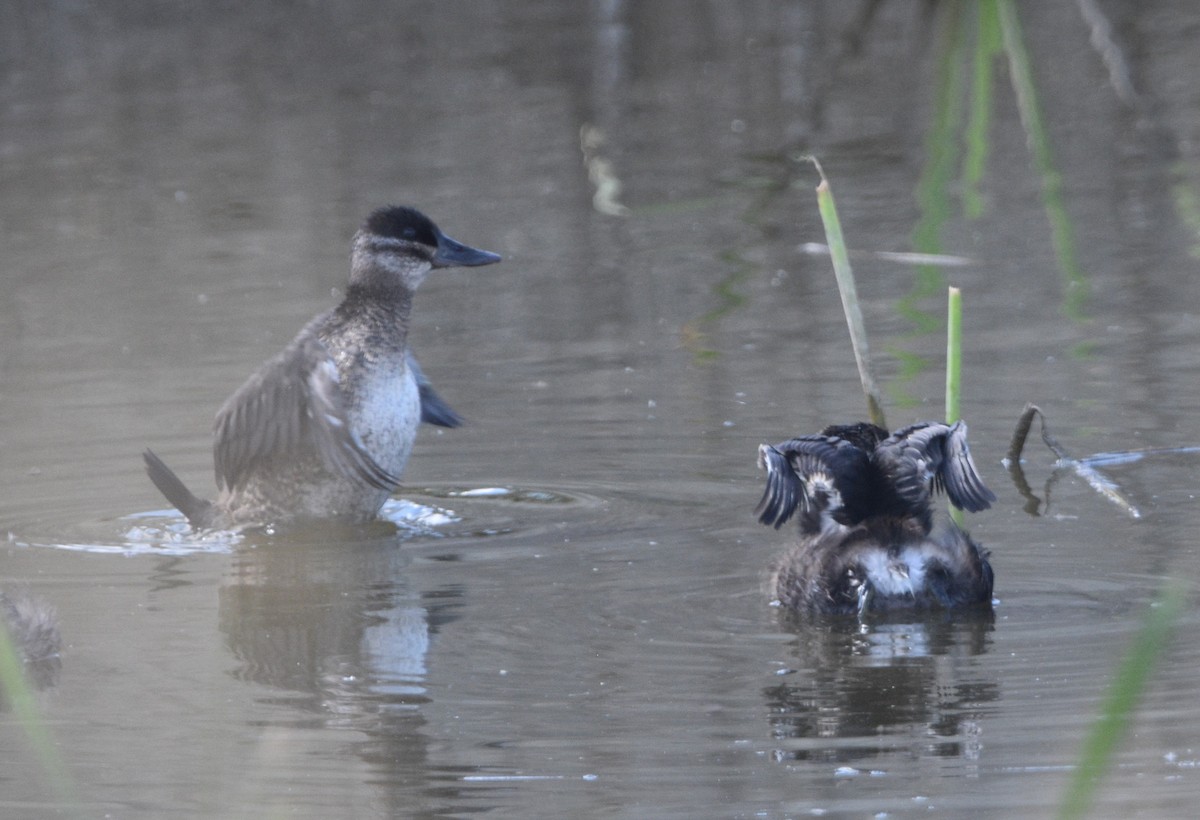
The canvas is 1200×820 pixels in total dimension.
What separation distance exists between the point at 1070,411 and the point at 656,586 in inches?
85.0

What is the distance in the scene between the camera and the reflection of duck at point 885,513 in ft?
15.1

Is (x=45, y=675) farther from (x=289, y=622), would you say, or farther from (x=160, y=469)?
(x=160, y=469)

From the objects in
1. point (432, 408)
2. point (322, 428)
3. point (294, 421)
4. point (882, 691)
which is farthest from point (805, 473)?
point (432, 408)

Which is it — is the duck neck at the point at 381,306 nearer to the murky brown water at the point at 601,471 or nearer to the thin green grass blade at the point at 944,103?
the murky brown water at the point at 601,471

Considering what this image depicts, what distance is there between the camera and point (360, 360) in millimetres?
6254

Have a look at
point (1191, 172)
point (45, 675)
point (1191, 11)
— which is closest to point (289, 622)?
point (45, 675)

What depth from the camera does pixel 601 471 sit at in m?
6.42

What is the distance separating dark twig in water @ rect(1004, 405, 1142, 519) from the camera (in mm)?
5590

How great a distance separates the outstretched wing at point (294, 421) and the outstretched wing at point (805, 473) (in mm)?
1766

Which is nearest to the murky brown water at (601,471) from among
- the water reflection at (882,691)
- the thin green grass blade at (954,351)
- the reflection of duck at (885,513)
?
the water reflection at (882,691)

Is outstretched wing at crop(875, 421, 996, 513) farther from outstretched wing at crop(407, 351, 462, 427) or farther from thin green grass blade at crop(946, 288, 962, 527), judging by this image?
outstretched wing at crop(407, 351, 462, 427)

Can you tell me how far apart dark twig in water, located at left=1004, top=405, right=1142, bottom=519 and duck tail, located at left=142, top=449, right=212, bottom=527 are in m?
2.68

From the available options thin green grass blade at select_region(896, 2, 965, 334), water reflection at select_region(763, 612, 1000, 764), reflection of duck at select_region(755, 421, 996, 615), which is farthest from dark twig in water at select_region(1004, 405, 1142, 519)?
thin green grass blade at select_region(896, 2, 965, 334)

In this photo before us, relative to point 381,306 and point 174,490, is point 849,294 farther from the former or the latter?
point 174,490
